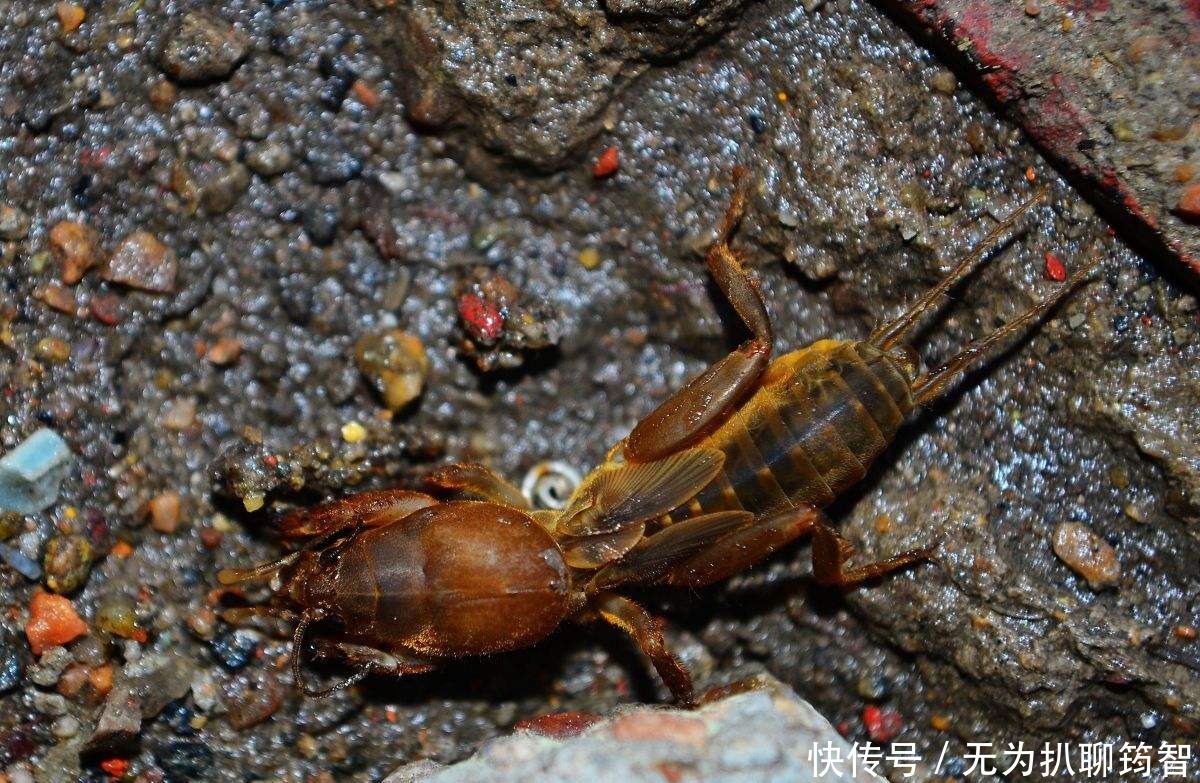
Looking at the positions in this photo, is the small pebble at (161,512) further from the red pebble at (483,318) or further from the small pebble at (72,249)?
the red pebble at (483,318)

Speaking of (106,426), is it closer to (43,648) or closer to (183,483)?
(183,483)

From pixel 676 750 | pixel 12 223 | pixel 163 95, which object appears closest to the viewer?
pixel 676 750

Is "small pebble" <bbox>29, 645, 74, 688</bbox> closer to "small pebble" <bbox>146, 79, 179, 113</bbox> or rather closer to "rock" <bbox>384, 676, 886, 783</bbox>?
"rock" <bbox>384, 676, 886, 783</bbox>

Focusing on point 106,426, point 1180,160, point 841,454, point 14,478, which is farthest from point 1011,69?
point 14,478

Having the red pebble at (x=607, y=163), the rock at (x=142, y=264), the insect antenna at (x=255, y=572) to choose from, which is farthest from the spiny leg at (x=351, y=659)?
the red pebble at (x=607, y=163)

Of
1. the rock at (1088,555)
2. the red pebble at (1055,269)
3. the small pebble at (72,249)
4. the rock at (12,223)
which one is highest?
the rock at (12,223)

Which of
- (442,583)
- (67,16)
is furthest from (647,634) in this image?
(67,16)

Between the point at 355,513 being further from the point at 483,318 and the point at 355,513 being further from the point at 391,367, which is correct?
the point at 483,318
